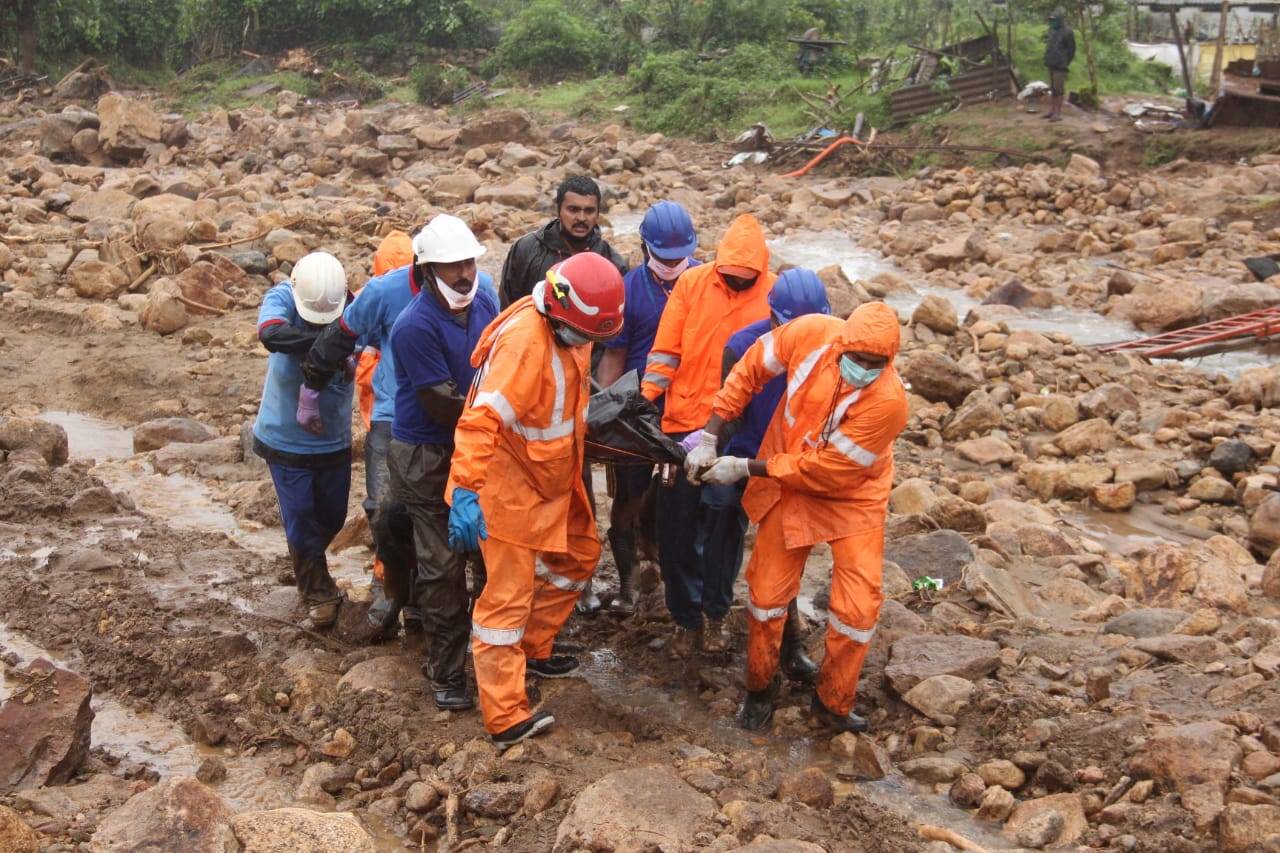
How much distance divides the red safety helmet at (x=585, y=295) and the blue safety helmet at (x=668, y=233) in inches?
44.9

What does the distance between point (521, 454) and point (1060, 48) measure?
57.7 ft

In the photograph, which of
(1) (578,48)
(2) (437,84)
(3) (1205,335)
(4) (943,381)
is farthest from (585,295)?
(1) (578,48)

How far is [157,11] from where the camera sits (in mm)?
31500

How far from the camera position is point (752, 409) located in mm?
4723

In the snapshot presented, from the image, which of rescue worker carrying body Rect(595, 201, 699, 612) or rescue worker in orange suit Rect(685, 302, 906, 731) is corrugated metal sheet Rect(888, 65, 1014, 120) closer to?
rescue worker carrying body Rect(595, 201, 699, 612)

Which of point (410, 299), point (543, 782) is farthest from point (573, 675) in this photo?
point (410, 299)

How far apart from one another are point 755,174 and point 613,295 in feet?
56.2

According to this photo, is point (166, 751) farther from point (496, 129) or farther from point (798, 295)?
point (496, 129)

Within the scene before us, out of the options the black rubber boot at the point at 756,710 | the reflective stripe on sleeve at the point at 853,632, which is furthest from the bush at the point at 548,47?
the reflective stripe on sleeve at the point at 853,632

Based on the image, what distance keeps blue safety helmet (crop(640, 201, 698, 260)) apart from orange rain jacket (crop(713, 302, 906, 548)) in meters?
0.83

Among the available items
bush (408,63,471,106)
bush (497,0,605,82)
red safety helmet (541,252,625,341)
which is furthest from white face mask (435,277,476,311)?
bush (497,0,605,82)

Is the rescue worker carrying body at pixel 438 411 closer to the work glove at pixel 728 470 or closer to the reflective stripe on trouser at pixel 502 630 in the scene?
the reflective stripe on trouser at pixel 502 630

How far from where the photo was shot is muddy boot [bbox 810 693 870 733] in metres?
4.51

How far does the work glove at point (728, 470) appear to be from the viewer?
14.4ft
